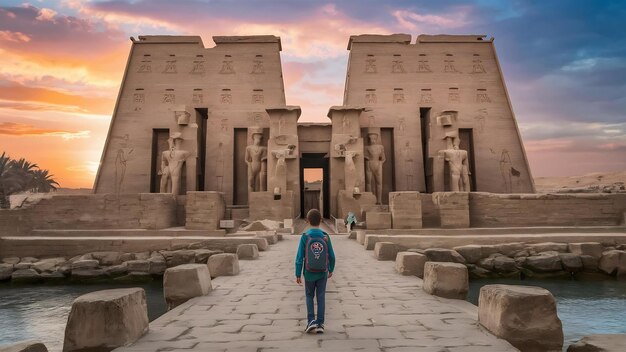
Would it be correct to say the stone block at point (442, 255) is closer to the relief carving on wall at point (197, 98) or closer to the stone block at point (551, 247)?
the stone block at point (551, 247)

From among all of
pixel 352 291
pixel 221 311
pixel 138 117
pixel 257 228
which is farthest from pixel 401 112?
pixel 221 311

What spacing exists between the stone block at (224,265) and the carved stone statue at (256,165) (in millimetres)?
11475

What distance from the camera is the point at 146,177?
1978 cm

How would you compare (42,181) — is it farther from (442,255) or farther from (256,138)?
(442,255)

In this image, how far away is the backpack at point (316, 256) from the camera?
343cm

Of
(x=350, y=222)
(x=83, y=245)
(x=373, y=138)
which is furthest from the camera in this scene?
(x=373, y=138)

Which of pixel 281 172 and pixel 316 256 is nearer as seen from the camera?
pixel 316 256

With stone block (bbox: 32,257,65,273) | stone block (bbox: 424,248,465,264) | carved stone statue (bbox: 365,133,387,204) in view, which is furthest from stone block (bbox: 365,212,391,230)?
stone block (bbox: 32,257,65,273)

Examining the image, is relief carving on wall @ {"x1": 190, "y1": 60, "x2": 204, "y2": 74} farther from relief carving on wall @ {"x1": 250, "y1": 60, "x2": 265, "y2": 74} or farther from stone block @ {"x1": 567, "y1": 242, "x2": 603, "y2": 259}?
stone block @ {"x1": 567, "y1": 242, "x2": 603, "y2": 259}

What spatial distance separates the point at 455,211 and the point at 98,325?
1167 cm

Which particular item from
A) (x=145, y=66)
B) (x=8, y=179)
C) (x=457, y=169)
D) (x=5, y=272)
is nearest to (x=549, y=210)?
(x=457, y=169)

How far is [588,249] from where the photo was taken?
934 centimetres

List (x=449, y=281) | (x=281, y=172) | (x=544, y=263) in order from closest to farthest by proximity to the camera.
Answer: (x=449, y=281), (x=544, y=263), (x=281, y=172)

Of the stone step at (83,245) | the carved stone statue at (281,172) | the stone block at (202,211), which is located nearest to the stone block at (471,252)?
the stone step at (83,245)
